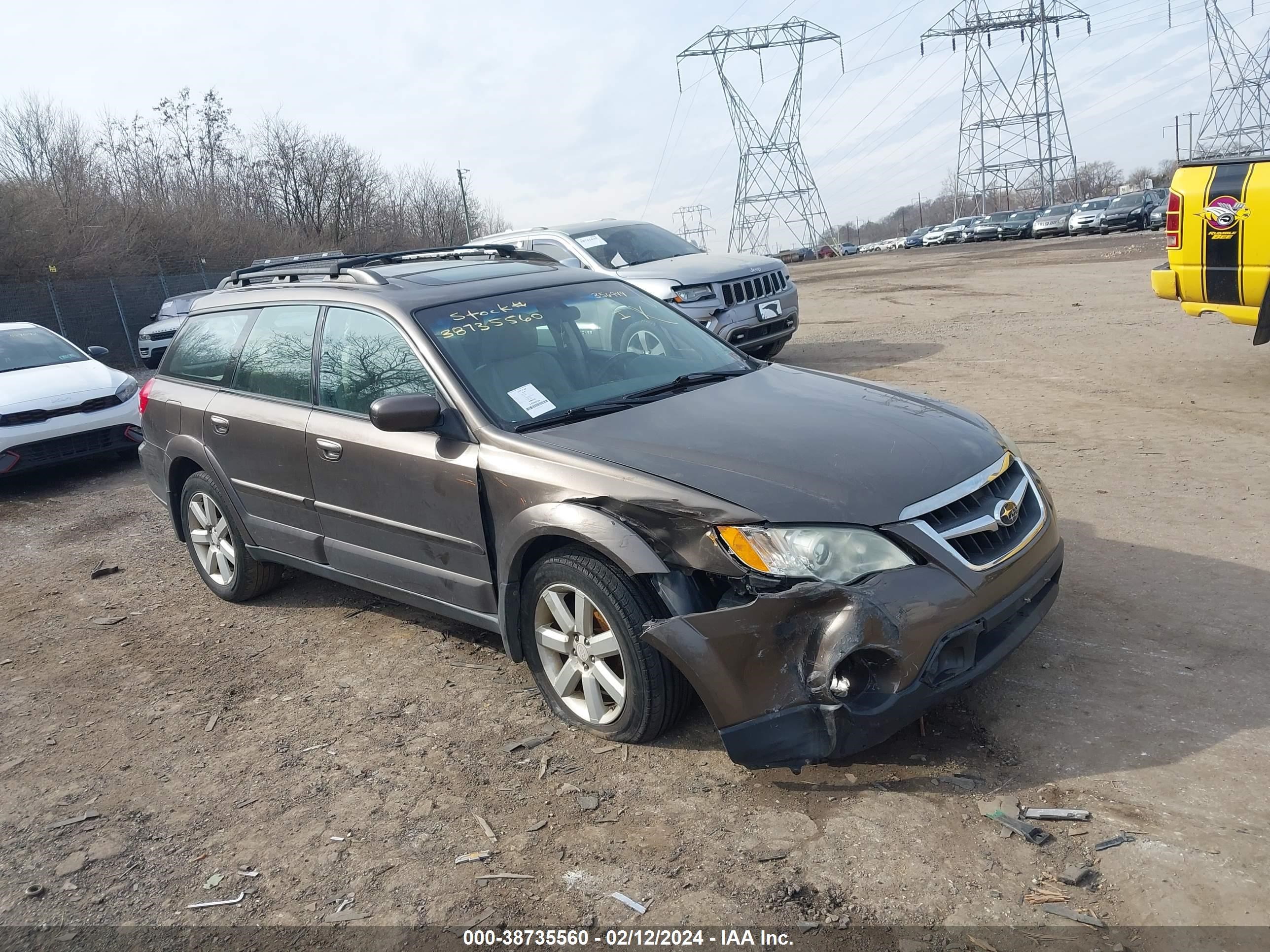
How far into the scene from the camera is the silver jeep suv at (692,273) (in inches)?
401

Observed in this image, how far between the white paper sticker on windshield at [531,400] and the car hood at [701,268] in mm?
6381

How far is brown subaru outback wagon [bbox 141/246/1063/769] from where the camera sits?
3057 millimetres

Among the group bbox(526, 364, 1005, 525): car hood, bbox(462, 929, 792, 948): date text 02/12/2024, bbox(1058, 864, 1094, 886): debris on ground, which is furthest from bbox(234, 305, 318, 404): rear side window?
bbox(1058, 864, 1094, 886): debris on ground

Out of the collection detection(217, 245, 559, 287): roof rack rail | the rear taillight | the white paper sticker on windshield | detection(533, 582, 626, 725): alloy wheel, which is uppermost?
detection(217, 245, 559, 287): roof rack rail

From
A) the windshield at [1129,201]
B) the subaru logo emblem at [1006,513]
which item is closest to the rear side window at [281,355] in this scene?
the subaru logo emblem at [1006,513]

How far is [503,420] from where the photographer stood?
3.87 meters

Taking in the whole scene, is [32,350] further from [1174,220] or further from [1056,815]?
[1174,220]

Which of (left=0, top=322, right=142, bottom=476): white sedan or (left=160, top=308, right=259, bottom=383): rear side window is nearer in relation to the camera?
(left=160, top=308, right=259, bottom=383): rear side window

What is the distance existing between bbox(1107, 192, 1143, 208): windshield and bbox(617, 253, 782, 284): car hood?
33.6 metres

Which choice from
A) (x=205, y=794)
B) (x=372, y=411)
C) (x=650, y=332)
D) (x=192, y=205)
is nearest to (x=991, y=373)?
(x=650, y=332)

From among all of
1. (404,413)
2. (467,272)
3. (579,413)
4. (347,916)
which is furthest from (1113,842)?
(467,272)

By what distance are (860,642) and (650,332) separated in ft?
7.53

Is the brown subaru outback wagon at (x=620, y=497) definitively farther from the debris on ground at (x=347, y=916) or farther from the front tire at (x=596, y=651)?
the debris on ground at (x=347, y=916)

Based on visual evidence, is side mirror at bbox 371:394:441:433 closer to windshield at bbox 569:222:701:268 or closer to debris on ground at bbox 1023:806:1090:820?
debris on ground at bbox 1023:806:1090:820
